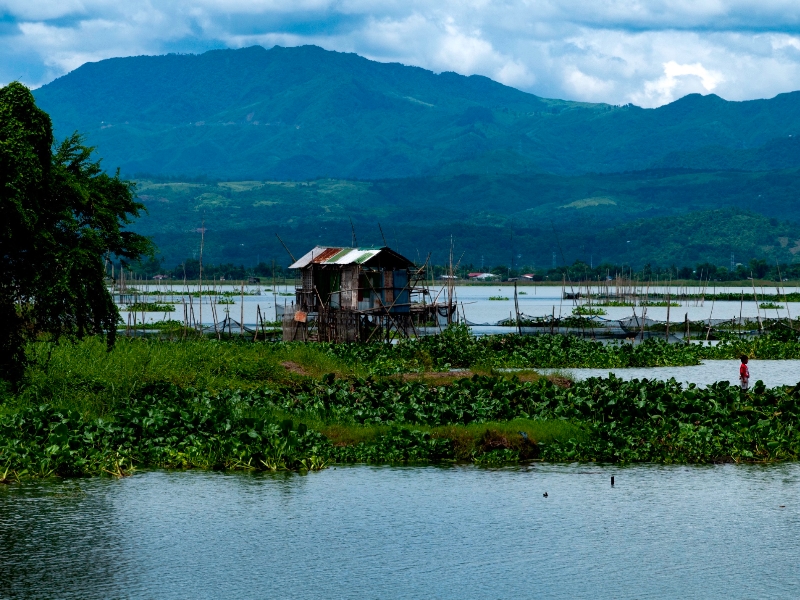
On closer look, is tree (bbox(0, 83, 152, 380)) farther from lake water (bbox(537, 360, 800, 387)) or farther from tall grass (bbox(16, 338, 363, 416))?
lake water (bbox(537, 360, 800, 387))

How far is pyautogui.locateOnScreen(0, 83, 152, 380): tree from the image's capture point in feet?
78.2

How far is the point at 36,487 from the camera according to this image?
20.0 meters

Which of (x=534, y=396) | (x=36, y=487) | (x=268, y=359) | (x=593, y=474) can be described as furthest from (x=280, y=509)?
(x=268, y=359)

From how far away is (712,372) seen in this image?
146 feet

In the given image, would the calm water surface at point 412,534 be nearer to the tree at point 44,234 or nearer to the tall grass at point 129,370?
the tall grass at point 129,370

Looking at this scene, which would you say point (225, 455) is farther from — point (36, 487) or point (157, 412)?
point (36, 487)

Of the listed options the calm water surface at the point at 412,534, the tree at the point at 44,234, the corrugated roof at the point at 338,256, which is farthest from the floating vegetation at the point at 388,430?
the corrugated roof at the point at 338,256

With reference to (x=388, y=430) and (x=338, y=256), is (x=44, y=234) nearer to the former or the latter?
(x=388, y=430)

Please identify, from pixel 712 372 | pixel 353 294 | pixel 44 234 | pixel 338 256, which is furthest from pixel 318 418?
pixel 338 256

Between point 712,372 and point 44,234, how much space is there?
1138 inches

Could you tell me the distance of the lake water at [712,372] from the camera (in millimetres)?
41312

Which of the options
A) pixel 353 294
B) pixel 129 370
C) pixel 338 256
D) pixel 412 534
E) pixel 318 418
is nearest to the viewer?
pixel 412 534

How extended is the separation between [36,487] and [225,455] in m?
3.59

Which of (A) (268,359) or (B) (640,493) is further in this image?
(A) (268,359)
